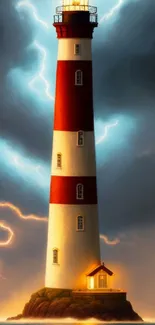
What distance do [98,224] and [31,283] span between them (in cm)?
430

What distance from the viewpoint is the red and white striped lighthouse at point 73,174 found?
2398 inches

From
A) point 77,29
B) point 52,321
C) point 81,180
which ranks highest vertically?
point 77,29

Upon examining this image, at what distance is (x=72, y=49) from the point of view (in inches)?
2408

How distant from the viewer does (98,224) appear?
201 ft

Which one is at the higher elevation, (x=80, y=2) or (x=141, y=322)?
(x=80, y=2)

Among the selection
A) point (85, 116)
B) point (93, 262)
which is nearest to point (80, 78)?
point (85, 116)

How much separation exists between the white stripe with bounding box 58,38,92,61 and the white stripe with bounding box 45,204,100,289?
13.5ft

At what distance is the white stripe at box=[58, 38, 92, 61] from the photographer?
61.1 metres

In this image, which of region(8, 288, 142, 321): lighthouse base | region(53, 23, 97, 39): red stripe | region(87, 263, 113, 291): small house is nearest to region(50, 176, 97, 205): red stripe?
region(87, 263, 113, 291): small house

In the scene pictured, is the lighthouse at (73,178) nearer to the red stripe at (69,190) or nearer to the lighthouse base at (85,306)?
the red stripe at (69,190)

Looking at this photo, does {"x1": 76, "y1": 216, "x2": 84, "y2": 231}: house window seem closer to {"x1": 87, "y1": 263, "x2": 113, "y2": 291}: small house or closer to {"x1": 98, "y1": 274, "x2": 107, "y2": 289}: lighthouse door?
{"x1": 87, "y1": 263, "x2": 113, "y2": 291}: small house

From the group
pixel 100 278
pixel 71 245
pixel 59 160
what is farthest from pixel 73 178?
pixel 100 278

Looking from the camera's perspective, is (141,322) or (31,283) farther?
(31,283)

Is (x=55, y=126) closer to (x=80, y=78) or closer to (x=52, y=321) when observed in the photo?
(x=80, y=78)
